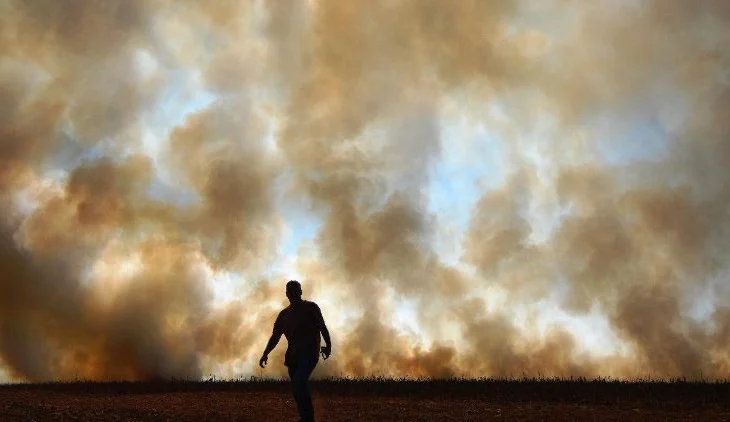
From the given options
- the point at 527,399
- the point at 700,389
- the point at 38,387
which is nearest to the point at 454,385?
the point at 527,399

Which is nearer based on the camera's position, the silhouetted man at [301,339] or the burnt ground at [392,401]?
the silhouetted man at [301,339]

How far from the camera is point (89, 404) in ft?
76.8

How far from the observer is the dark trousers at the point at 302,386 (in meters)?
15.6

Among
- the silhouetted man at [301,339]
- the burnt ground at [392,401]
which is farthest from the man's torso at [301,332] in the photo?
the burnt ground at [392,401]

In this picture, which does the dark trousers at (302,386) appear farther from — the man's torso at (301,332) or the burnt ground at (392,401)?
the burnt ground at (392,401)

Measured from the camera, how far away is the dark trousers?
15578 mm

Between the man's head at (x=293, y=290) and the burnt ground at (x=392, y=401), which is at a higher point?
the man's head at (x=293, y=290)

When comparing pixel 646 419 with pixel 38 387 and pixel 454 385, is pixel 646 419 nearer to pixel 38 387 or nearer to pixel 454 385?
pixel 454 385

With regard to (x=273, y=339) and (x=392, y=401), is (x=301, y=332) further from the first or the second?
(x=392, y=401)

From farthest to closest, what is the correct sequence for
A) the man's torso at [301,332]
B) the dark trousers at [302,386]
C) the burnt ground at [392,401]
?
the burnt ground at [392,401] < the man's torso at [301,332] < the dark trousers at [302,386]

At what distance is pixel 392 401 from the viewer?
2361 cm

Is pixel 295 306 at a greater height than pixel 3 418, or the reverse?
pixel 295 306

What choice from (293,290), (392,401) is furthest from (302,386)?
(392,401)

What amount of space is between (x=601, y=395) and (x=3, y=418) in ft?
60.6
